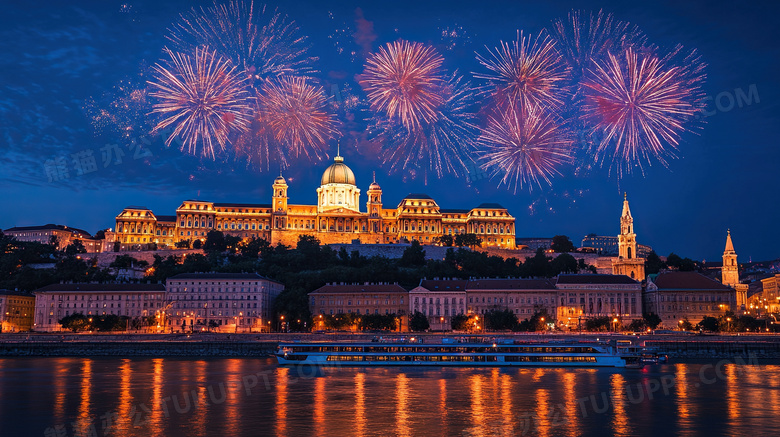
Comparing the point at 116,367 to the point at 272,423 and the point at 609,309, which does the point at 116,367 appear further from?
the point at 609,309

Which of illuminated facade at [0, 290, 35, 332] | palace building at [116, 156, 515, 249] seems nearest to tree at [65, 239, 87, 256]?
palace building at [116, 156, 515, 249]

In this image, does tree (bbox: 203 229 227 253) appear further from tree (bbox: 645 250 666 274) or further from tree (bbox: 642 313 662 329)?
tree (bbox: 642 313 662 329)

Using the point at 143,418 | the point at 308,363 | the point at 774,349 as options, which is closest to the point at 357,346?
the point at 308,363

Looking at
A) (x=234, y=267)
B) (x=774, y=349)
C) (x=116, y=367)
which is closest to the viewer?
(x=116, y=367)

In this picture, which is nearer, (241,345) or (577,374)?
(577,374)

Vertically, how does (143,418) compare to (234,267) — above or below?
below

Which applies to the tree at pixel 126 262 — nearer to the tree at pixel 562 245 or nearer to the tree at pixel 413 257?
the tree at pixel 413 257

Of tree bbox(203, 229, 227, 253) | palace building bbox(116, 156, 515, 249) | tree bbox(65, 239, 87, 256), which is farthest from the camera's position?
palace building bbox(116, 156, 515, 249)
